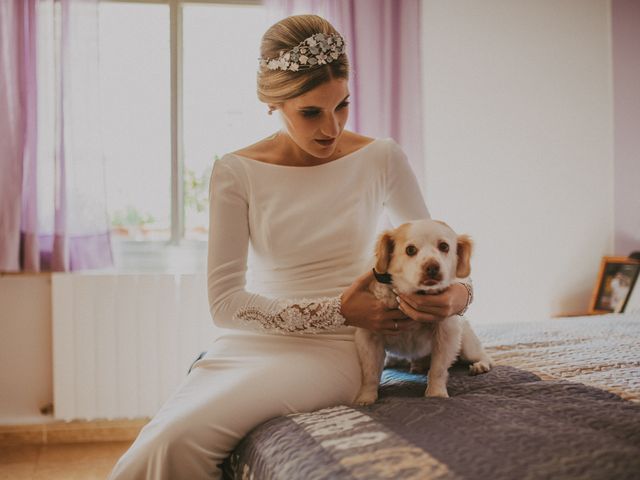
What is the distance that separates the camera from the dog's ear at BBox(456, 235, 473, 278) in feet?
4.53

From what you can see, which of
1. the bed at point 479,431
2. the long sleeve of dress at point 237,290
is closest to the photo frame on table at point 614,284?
the bed at point 479,431

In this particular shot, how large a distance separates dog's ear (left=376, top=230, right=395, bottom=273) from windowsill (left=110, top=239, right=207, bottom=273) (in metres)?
1.84

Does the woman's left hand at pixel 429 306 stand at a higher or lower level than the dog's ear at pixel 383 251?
lower

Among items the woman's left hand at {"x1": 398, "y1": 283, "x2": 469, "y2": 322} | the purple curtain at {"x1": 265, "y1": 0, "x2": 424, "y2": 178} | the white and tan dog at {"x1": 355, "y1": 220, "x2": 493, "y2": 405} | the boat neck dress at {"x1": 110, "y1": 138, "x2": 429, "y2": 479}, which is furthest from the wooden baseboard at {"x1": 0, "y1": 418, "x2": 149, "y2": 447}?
the woman's left hand at {"x1": 398, "y1": 283, "x2": 469, "y2": 322}

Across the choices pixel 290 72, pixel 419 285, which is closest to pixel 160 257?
pixel 290 72

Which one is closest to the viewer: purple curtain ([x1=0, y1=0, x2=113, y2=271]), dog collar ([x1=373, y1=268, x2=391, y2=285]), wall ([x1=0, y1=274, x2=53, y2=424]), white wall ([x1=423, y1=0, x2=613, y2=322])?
dog collar ([x1=373, y1=268, x2=391, y2=285])

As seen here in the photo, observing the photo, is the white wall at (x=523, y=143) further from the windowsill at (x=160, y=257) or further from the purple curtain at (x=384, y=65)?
the windowsill at (x=160, y=257)

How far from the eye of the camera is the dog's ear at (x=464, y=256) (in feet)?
4.53

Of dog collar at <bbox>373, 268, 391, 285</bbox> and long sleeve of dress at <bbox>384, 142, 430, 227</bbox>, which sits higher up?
long sleeve of dress at <bbox>384, 142, 430, 227</bbox>

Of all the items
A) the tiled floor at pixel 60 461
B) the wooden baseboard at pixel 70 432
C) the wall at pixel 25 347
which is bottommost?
the tiled floor at pixel 60 461

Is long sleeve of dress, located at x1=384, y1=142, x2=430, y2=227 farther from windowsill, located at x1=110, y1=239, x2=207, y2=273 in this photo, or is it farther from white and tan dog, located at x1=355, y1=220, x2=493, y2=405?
windowsill, located at x1=110, y1=239, x2=207, y2=273

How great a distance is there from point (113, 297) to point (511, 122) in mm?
2238

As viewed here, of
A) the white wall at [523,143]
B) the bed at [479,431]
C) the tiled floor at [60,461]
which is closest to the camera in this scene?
the bed at [479,431]

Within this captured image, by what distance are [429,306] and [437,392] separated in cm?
17
